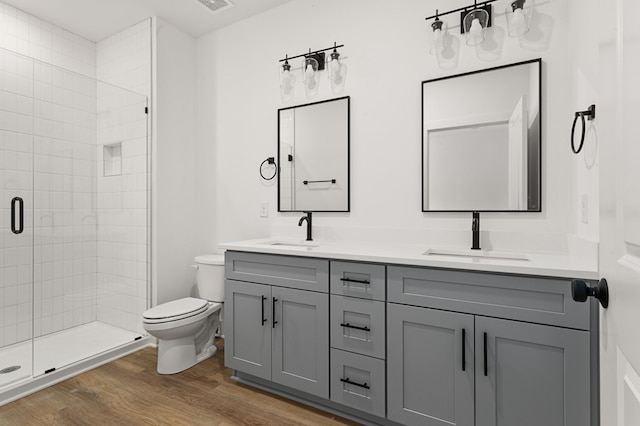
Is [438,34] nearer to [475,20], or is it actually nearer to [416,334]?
[475,20]

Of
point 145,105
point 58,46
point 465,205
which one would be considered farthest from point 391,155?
point 58,46

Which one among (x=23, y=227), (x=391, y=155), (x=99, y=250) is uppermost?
(x=391, y=155)

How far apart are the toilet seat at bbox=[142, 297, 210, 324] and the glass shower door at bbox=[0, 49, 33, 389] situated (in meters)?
0.80

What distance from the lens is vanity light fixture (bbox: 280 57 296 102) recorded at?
2495 millimetres

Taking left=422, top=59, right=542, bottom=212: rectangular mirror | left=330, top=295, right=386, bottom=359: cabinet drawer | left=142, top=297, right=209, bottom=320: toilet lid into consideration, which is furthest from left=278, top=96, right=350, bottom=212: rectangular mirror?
left=142, top=297, right=209, bottom=320: toilet lid

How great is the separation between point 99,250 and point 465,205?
2880 mm

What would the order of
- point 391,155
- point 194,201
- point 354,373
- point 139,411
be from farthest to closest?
point 194,201 → point 391,155 → point 139,411 → point 354,373

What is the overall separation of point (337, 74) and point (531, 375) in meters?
2.06

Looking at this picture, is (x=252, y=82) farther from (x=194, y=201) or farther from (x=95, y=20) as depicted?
(x=95, y=20)

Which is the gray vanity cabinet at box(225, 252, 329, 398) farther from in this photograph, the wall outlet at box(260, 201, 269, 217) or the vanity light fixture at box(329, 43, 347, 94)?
the vanity light fixture at box(329, 43, 347, 94)

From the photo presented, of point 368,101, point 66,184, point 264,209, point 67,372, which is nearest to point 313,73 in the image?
point 368,101

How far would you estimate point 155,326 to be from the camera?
215 centimetres

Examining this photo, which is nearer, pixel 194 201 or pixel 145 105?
pixel 145 105

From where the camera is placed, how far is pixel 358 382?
5.48 ft
